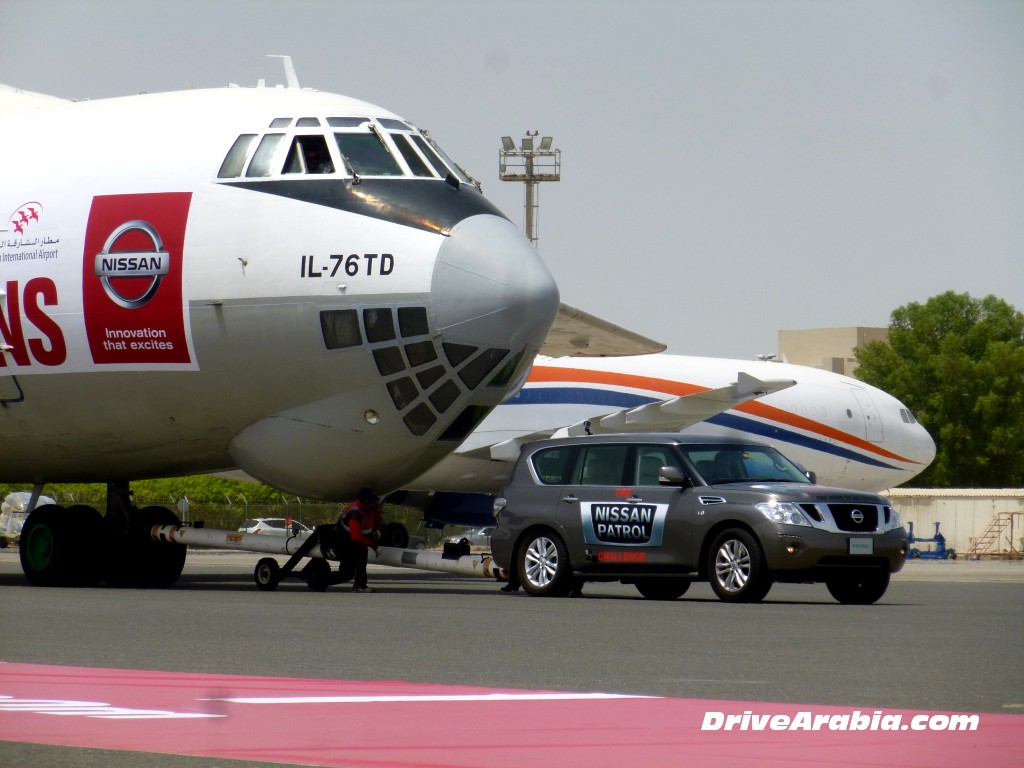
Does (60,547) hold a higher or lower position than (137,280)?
lower

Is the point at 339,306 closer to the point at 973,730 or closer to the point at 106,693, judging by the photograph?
the point at 106,693

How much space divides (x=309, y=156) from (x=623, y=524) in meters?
4.99

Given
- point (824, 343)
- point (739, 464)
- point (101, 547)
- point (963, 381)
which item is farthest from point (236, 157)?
point (824, 343)

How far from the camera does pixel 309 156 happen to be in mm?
17359

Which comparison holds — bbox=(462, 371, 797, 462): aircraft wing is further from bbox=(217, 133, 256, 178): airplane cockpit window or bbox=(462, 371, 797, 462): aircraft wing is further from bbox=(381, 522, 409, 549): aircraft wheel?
bbox=(217, 133, 256, 178): airplane cockpit window

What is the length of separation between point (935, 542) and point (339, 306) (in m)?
35.5

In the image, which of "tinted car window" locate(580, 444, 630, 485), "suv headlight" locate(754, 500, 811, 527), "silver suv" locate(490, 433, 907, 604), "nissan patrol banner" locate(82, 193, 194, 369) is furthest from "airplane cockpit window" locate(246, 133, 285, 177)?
"suv headlight" locate(754, 500, 811, 527)

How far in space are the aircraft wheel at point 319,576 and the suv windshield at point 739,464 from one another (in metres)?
4.25

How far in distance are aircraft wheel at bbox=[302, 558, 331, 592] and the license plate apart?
5821 millimetres

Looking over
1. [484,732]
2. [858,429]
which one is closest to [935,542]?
[858,429]

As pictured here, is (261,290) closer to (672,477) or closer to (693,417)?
(672,477)

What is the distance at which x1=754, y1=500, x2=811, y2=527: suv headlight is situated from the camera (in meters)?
15.6

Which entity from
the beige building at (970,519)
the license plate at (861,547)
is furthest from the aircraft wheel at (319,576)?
the beige building at (970,519)

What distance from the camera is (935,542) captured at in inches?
1922
